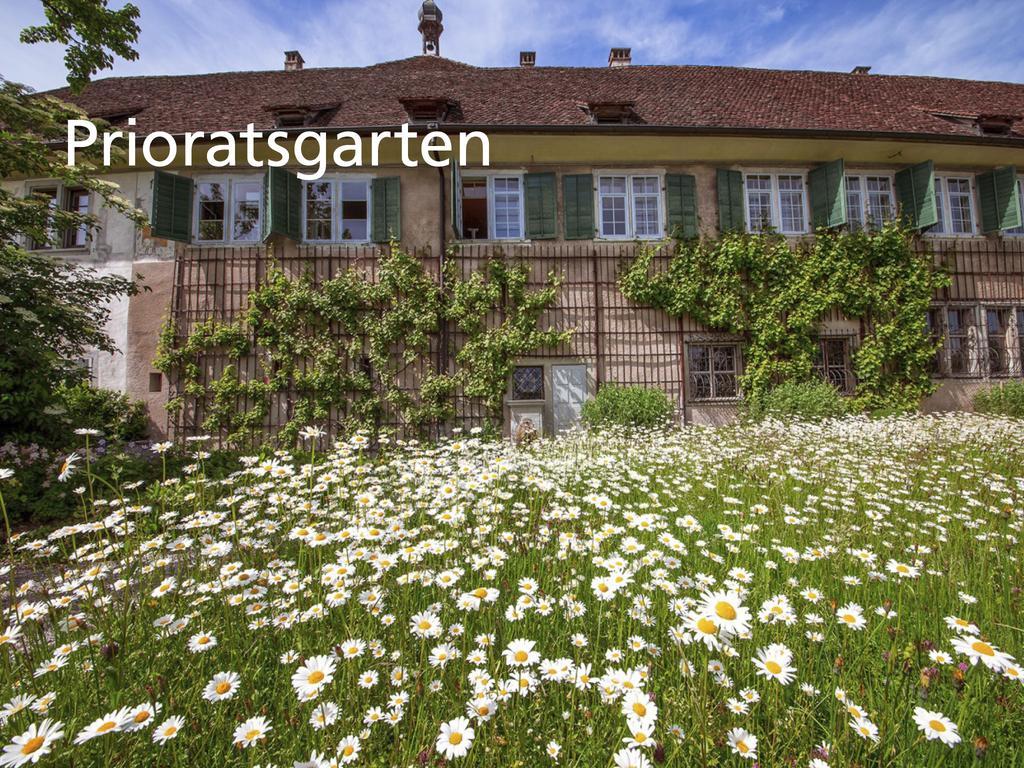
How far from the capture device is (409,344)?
1072cm

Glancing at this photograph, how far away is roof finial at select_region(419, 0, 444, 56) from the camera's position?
17016 mm

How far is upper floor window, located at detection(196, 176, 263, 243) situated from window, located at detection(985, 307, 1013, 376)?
1834 cm

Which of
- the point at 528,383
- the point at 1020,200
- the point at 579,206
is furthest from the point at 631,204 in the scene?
the point at 1020,200

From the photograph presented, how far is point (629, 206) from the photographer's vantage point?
1137cm

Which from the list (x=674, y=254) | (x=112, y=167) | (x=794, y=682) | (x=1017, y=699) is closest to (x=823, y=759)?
(x=794, y=682)

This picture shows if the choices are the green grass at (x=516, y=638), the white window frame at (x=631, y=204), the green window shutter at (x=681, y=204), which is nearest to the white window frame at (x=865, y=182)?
the green window shutter at (x=681, y=204)

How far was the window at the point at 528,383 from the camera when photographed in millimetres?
10945

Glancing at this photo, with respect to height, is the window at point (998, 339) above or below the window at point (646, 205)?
below

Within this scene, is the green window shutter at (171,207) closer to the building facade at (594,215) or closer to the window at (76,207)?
the building facade at (594,215)

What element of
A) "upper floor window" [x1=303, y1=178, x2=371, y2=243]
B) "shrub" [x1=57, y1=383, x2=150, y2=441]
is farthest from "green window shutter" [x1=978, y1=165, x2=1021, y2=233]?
"shrub" [x1=57, y1=383, x2=150, y2=441]

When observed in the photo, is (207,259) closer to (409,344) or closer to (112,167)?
(112,167)

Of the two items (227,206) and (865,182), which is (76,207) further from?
(865,182)

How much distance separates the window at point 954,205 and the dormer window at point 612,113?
8157mm

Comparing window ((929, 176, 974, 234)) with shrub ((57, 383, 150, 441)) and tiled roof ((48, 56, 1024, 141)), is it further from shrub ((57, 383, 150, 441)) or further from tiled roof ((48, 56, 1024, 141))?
shrub ((57, 383, 150, 441))
